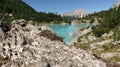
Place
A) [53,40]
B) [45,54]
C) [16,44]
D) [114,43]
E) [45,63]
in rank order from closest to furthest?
[45,63] < [45,54] < [16,44] < [53,40] < [114,43]

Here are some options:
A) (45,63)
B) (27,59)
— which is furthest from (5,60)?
(45,63)

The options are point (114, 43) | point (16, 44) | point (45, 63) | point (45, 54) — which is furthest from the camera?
point (114, 43)

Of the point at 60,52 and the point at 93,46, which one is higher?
the point at 60,52

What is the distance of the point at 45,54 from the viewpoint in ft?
89.5

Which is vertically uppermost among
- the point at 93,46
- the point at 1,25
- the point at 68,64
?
the point at 1,25

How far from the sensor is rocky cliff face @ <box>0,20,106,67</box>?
25.2 meters

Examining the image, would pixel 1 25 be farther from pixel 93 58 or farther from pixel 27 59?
pixel 93 58

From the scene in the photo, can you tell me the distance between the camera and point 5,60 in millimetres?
25594

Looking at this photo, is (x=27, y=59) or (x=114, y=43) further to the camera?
(x=114, y=43)

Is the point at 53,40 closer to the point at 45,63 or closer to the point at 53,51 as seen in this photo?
the point at 53,51

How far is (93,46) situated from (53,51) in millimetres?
43782

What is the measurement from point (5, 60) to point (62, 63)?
19.2ft

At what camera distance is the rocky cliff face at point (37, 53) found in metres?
25.2

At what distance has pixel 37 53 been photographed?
2697 centimetres
